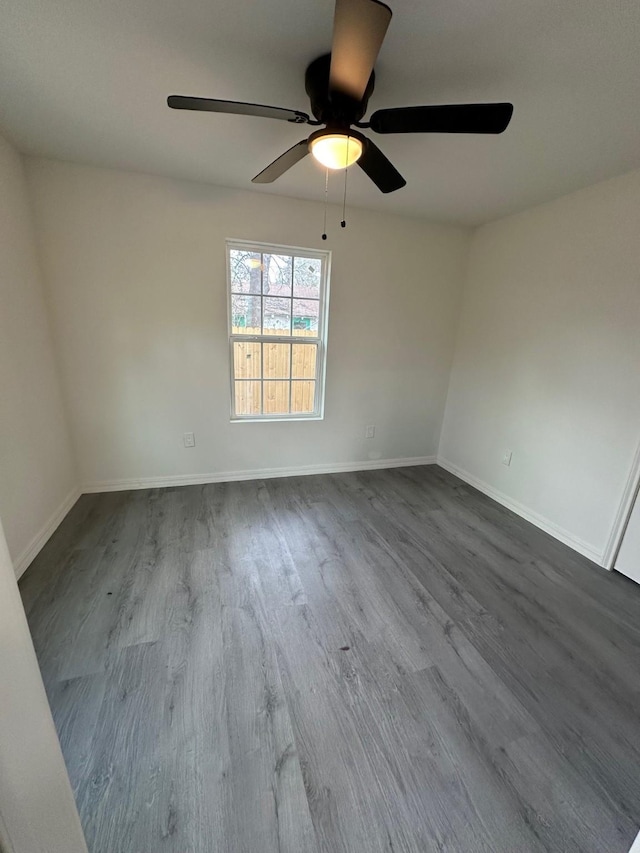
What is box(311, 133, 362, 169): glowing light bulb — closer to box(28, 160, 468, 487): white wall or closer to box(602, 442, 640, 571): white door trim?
box(28, 160, 468, 487): white wall

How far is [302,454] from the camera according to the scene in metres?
3.30

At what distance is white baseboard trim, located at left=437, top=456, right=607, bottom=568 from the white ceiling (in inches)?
92.1

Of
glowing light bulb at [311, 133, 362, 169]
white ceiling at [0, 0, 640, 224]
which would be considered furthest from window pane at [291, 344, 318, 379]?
glowing light bulb at [311, 133, 362, 169]

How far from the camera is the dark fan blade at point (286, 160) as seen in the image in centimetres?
147

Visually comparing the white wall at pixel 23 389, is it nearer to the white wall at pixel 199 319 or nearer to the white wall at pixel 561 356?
the white wall at pixel 199 319

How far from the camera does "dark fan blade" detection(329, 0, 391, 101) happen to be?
858 millimetres

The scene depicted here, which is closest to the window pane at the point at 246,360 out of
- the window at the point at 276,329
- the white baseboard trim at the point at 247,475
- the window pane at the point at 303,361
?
the window at the point at 276,329

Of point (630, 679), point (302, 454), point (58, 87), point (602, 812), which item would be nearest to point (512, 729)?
point (602, 812)

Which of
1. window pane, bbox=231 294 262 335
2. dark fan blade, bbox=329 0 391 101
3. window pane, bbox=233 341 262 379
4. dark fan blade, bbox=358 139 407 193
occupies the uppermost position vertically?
dark fan blade, bbox=329 0 391 101

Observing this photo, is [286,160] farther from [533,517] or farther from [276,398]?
[533,517]

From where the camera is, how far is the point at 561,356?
2449 millimetres

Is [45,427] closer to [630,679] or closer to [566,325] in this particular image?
[630,679]

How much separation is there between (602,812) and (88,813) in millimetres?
1577

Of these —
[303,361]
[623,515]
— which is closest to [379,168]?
[303,361]
